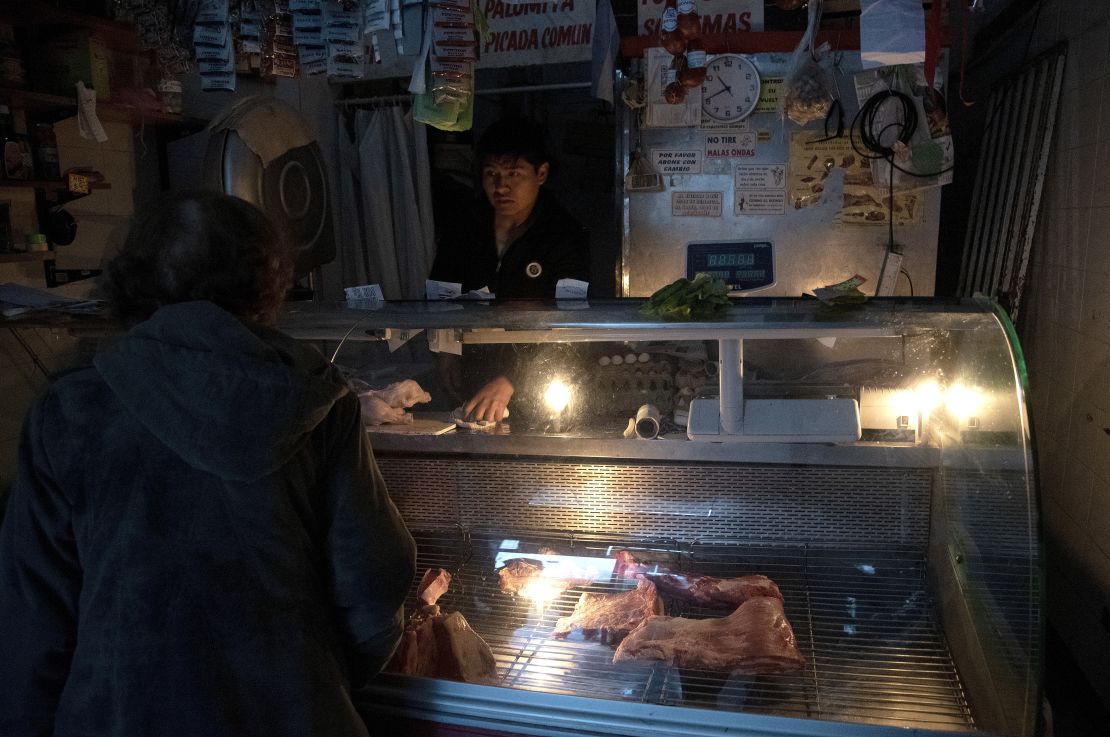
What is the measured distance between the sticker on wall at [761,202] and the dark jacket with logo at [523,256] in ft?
3.19

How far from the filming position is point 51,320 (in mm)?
2633

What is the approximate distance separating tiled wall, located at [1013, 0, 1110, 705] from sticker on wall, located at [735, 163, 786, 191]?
1430 mm

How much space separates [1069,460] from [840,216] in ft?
5.74

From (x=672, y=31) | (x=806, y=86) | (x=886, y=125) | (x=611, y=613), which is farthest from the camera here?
(x=886, y=125)

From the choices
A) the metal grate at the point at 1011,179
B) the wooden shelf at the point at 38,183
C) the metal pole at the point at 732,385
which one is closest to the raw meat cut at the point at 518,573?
the metal pole at the point at 732,385

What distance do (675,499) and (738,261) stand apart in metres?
2.36

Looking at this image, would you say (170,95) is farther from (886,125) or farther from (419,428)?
(886,125)

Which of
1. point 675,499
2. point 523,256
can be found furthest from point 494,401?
point 523,256

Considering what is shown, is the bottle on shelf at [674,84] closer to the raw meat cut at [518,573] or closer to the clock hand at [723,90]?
the clock hand at [723,90]

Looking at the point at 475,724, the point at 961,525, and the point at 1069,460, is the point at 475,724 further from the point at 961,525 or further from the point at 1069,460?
the point at 1069,460

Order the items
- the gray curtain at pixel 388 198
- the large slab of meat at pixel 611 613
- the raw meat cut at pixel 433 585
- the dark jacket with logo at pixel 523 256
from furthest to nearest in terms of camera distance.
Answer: the gray curtain at pixel 388 198 < the dark jacket with logo at pixel 523 256 < the raw meat cut at pixel 433 585 < the large slab of meat at pixel 611 613

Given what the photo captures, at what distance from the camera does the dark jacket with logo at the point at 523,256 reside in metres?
4.82

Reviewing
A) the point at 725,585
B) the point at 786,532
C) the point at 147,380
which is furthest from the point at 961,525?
the point at 147,380

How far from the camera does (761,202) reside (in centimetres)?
465
